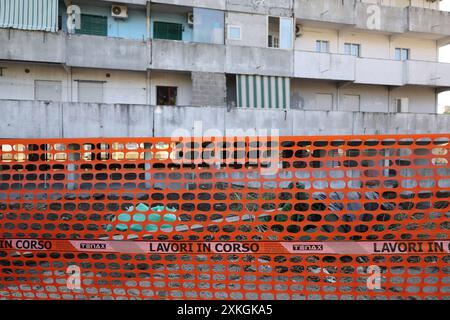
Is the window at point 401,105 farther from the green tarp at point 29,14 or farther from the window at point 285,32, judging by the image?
the green tarp at point 29,14

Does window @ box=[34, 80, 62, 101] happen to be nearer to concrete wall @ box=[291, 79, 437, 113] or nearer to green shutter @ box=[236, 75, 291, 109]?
green shutter @ box=[236, 75, 291, 109]

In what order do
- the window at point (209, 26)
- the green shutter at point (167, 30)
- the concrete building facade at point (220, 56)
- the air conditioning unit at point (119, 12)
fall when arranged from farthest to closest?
1. the green shutter at point (167, 30)
2. the window at point (209, 26)
3. the air conditioning unit at point (119, 12)
4. the concrete building facade at point (220, 56)

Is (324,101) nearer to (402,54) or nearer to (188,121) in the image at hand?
(402,54)

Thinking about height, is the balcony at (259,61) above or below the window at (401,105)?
above

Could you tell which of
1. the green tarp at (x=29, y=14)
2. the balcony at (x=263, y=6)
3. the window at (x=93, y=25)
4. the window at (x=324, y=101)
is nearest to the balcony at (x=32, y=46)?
the green tarp at (x=29, y=14)

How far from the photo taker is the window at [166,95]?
612 inches

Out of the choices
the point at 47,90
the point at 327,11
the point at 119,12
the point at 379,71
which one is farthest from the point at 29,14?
the point at 379,71

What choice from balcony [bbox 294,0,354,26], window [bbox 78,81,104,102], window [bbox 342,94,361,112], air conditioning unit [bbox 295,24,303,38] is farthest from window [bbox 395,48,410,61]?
window [bbox 78,81,104,102]

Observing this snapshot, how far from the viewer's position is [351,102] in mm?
18094

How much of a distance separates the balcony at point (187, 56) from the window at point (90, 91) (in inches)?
119

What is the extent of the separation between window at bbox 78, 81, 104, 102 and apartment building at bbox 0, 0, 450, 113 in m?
0.05

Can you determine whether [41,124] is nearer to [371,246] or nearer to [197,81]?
[197,81]

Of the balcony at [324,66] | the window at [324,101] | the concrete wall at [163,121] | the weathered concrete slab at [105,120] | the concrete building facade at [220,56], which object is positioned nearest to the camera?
the concrete wall at [163,121]
